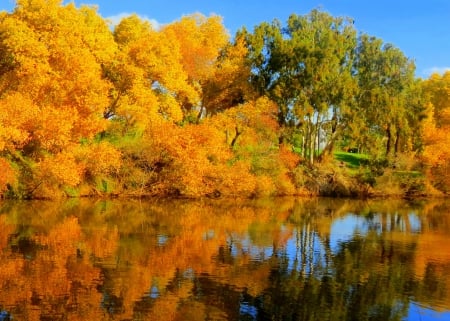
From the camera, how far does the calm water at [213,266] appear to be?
16281 mm

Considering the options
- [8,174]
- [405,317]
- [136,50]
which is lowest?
[405,317]

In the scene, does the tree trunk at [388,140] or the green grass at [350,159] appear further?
the green grass at [350,159]

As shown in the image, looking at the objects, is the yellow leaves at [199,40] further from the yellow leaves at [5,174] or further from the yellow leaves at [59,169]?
the yellow leaves at [5,174]

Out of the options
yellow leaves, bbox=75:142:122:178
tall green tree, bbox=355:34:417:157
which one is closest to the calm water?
yellow leaves, bbox=75:142:122:178

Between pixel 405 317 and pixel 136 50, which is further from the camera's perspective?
pixel 136 50

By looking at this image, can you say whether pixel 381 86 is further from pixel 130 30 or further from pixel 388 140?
pixel 130 30

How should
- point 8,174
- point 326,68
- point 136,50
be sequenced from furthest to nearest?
point 326,68
point 136,50
point 8,174

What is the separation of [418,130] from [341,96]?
58.7ft

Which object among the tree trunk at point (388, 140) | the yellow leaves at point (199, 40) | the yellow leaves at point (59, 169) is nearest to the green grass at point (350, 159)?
the tree trunk at point (388, 140)

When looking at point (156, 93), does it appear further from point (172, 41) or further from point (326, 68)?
point (326, 68)

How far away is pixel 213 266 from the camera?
21797 mm

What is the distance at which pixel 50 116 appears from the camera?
40.5 meters

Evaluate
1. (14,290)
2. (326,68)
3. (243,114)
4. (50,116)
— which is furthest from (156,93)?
(14,290)

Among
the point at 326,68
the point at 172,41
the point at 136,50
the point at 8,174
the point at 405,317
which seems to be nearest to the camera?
the point at 405,317
